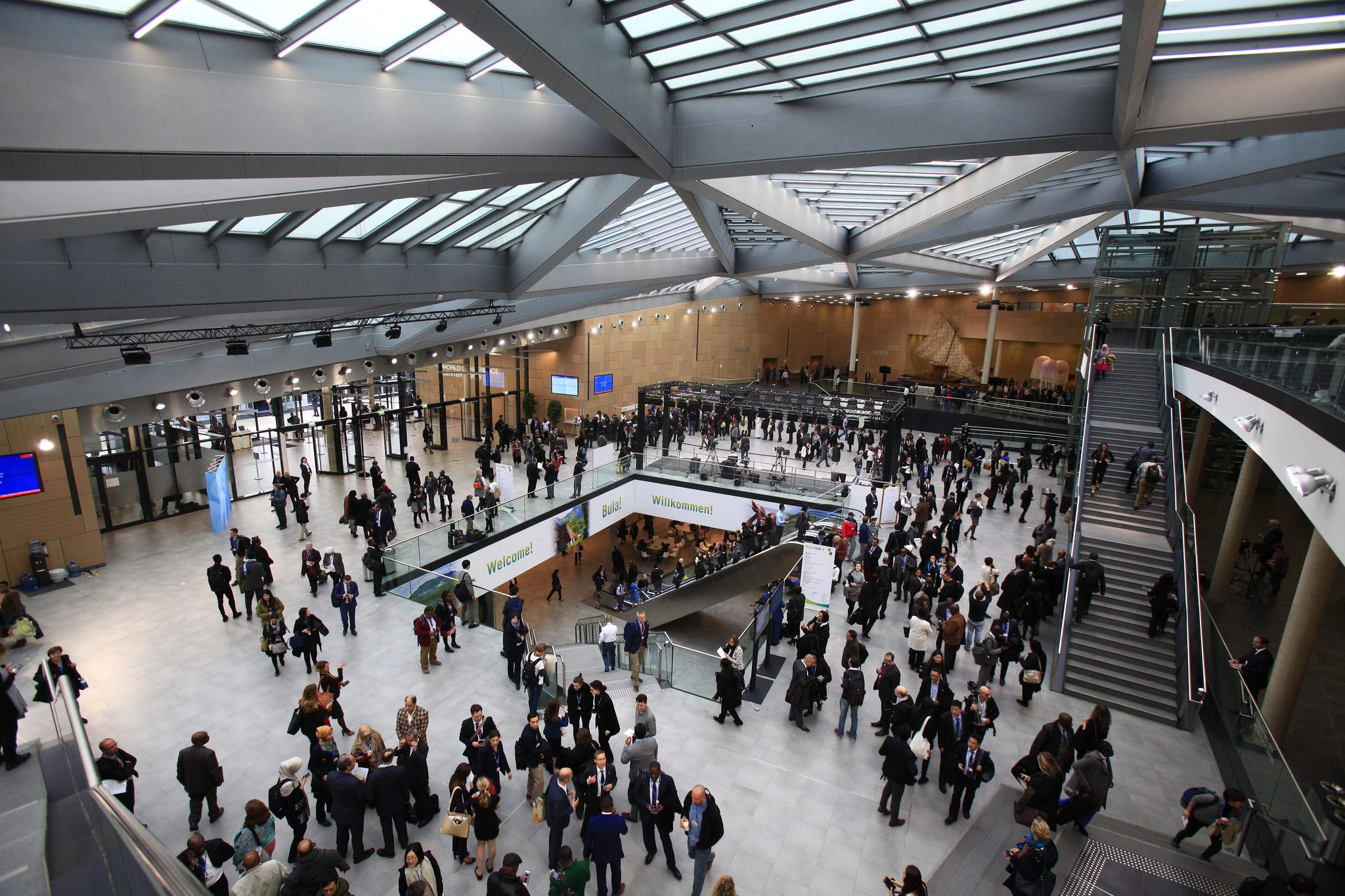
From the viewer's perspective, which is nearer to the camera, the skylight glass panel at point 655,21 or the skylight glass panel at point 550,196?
the skylight glass panel at point 655,21

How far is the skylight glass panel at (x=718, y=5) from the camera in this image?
15.5 feet

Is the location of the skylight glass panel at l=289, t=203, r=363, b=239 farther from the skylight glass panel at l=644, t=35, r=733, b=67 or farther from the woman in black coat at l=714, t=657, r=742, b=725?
the woman in black coat at l=714, t=657, r=742, b=725

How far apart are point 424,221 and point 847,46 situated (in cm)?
607

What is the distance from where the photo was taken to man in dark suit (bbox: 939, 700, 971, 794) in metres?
6.35

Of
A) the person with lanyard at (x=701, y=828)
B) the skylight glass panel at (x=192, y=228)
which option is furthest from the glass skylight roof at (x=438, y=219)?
the person with lanyard at (x=701, y=828)

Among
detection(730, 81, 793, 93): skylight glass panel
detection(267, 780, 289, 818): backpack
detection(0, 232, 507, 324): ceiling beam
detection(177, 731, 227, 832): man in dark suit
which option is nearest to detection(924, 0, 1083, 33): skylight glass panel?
detection(730, 81, 793, 93): skylight glass panel

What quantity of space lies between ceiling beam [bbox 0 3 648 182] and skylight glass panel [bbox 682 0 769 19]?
1.66m

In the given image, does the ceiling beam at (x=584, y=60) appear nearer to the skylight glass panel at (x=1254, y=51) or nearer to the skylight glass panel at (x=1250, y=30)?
the skylight glass panel at (x=1250, y=30)

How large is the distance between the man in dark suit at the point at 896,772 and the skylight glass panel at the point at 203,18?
300 inches

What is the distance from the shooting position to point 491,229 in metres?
10.3

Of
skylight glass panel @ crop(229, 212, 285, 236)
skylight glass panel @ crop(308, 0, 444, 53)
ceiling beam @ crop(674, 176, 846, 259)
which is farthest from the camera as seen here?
ceiling beam @ crop(674, 176, 846, 259)

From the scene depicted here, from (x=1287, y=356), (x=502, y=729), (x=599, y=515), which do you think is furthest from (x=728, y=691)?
(x=599, y=515)

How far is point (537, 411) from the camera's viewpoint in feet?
89.7

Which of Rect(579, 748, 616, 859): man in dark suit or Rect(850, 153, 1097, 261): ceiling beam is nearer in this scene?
Rect(579, 748, 616, 859): man in dark suit
